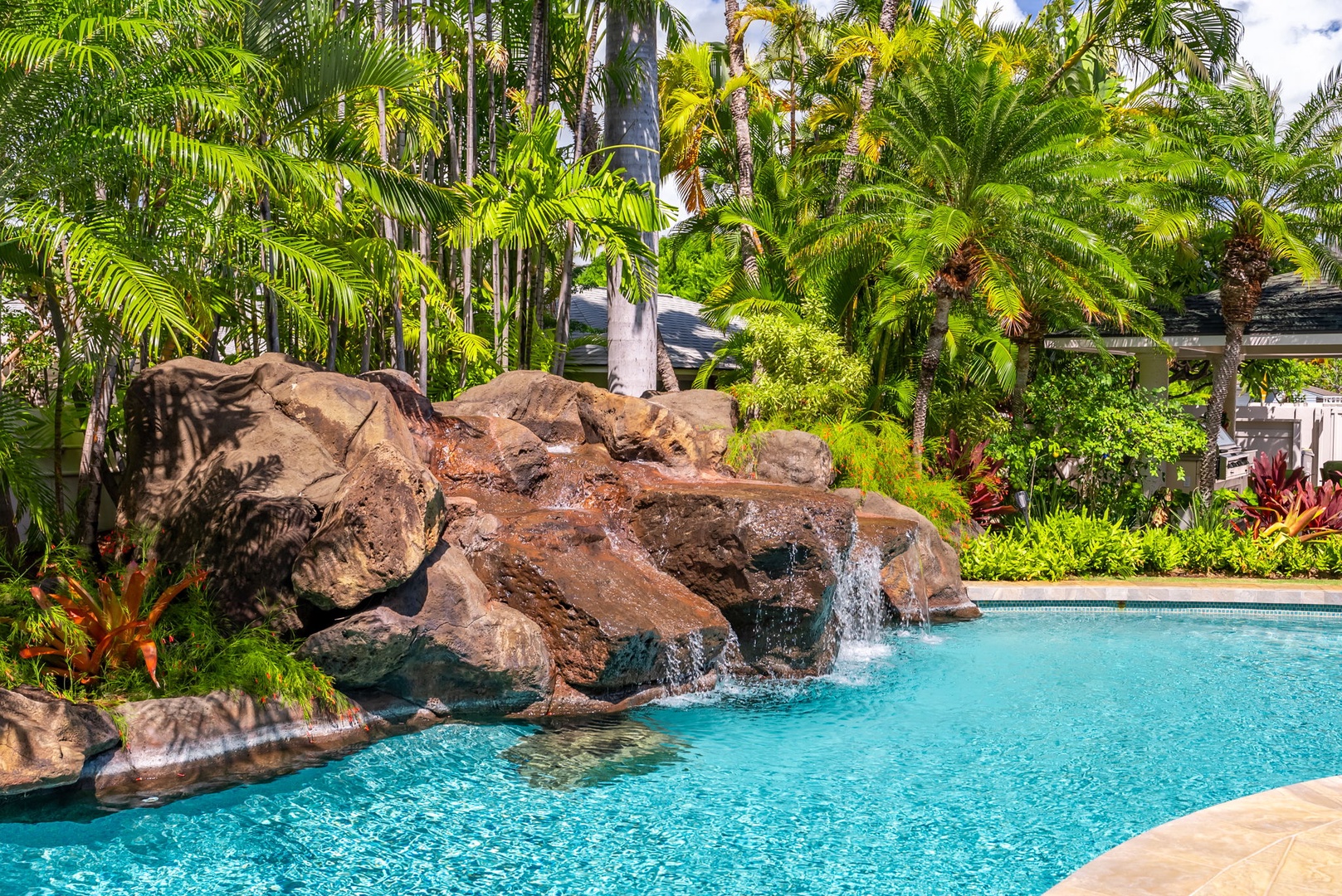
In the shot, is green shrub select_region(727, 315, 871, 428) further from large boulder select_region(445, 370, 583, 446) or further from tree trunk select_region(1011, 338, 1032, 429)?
large boulder select_region(445, 370, 583, 446)

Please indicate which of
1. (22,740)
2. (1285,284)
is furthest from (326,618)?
(1285,284)

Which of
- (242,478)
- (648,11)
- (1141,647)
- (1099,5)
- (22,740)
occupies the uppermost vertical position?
(1099,5)

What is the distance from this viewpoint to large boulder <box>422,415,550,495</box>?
33.9 feet

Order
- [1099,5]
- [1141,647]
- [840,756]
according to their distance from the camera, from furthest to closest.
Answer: [1099,5] → [1141,647] → [840,756]

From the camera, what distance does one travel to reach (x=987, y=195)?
46.9 feet

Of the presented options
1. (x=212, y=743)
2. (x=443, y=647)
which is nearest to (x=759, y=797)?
(x=443, y=647)

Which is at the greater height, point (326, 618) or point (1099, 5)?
point (1099, 5)

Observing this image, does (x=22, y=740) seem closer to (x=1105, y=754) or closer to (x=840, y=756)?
(x=840, y=756)

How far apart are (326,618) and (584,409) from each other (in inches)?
186

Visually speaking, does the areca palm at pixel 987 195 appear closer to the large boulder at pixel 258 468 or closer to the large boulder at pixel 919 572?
the large boulder at pixel 919 572

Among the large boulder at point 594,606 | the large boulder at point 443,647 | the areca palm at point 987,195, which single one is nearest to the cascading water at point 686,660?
the large boulder at point 594,606

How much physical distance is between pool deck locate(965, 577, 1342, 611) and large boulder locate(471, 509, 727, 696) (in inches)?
218

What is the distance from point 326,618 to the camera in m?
7.83

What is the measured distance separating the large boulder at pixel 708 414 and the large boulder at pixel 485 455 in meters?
2.25
